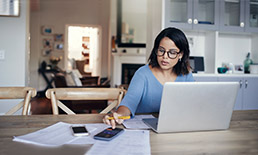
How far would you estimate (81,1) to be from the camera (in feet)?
25.5

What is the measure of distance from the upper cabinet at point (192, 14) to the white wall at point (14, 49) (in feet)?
5.76

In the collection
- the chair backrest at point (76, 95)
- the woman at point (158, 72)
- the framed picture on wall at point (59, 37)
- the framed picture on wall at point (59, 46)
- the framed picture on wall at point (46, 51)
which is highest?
the framed picture on wall at point (59, 37)

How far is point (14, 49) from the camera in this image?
2.98m

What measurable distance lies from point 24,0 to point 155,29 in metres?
1.69

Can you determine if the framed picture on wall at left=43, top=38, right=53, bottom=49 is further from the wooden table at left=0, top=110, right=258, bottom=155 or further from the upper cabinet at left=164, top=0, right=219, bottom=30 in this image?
the wooden table at left=0, top=110, right=258, bottom=155

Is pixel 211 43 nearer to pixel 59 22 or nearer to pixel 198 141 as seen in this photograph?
pixel 198 141

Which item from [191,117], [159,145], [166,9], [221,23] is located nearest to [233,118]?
[191,117]

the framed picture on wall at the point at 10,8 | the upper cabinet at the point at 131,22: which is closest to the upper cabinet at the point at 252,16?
the framed picture on wall at the point at 10,8

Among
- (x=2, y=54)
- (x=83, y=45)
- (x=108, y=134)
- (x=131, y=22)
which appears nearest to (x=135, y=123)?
(x=108, y=134)

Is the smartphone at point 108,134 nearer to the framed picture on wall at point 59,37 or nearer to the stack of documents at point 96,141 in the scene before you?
the stack of documents at point 96,141

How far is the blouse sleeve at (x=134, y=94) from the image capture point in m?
1.36

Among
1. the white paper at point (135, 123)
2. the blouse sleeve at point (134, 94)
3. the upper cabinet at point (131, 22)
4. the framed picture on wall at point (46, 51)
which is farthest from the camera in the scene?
the framed picture on wall at point (46, 51)

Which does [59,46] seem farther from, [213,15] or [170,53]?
[170,53]

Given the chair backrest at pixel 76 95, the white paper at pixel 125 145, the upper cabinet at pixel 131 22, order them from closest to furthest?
the white paper at pixel 125 145 < the chair backrest at pixel 76 95 < the upper cabinet at pixel 131 22
